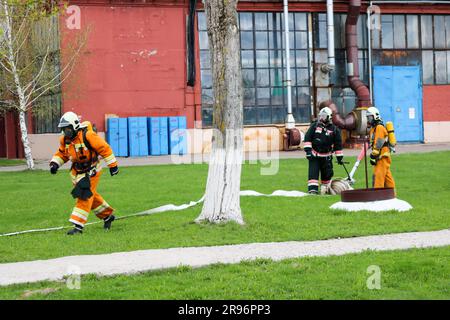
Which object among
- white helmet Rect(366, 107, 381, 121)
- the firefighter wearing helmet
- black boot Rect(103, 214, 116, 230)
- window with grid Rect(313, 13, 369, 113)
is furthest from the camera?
window with grid Rect(313, 13, 369, 113)

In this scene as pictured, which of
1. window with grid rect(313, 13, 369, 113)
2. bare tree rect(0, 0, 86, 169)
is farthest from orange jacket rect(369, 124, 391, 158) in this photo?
window with grid rect(313, 13, 369, 113)

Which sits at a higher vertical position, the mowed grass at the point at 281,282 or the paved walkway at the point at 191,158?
the paved walkway at the point at 191,158

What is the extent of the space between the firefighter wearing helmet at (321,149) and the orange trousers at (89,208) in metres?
5.74

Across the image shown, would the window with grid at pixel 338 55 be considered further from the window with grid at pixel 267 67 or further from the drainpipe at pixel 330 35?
the drainpipe at pixel 330 35

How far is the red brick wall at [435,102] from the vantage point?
128ft

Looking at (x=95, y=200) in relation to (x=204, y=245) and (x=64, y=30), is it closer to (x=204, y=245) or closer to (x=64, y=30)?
(x=204, y=245)

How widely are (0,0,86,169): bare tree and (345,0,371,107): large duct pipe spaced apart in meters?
12.4

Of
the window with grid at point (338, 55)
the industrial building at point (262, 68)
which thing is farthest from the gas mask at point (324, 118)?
the window with grid at point (338, 55)

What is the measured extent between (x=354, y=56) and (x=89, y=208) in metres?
26.4

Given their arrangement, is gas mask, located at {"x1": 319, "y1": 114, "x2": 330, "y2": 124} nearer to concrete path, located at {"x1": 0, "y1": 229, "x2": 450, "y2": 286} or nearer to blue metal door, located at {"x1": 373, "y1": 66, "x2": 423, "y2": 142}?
concrete path, located at {"x1": 0, "y1": 229, "x2": 450, "y2": 286}

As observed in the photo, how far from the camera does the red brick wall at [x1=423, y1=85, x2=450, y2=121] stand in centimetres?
3909

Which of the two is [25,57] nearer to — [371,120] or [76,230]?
[371,120]

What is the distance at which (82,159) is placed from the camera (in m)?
11.8
